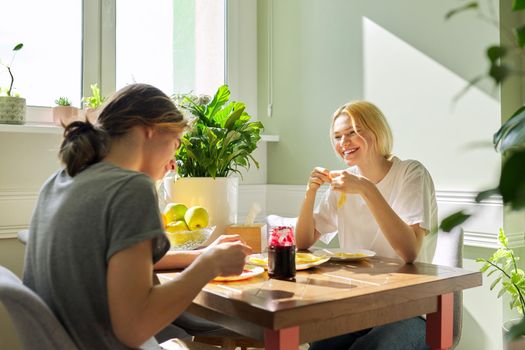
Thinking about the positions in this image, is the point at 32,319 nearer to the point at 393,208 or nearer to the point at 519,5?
the point at 519,5

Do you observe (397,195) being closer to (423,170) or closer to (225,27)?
(423,170)

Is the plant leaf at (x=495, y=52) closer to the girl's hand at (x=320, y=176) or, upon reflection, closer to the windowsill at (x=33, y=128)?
the girl's hand at (x=320, y=176)

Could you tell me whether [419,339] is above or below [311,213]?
below

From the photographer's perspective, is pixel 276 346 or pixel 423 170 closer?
pixel 276 346

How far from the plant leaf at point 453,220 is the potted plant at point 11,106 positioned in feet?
7.76

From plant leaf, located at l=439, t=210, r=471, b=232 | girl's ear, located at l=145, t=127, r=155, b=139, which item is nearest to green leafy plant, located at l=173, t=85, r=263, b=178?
girl's ear, located at l=145, t=127, r=155, b=139

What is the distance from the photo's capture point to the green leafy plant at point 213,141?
2172 mm

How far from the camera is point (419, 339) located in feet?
5.29

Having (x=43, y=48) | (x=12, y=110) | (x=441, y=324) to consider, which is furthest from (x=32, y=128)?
(x=441, y=324)

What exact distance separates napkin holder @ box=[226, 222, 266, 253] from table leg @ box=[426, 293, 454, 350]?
0.80m

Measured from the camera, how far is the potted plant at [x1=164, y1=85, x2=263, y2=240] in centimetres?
211

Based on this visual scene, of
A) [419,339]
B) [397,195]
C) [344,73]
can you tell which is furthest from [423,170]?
[344,73]

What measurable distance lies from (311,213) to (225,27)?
5.55 ft

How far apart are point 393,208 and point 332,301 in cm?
90
